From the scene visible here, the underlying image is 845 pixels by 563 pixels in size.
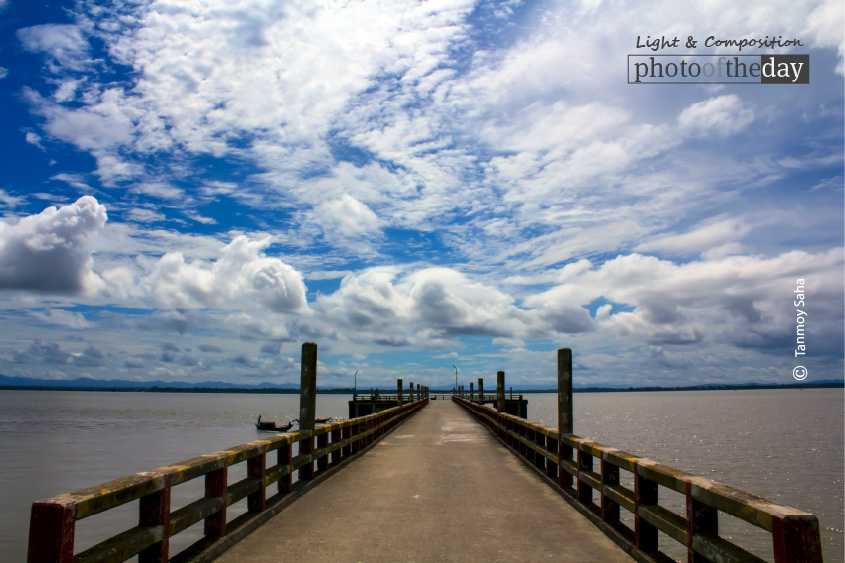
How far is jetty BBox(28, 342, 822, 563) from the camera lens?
4148mm

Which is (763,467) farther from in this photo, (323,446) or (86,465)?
(86,465)

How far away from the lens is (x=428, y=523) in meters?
7.73

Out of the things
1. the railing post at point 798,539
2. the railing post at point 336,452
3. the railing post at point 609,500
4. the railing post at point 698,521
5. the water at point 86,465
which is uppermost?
the railing post at point 798,539

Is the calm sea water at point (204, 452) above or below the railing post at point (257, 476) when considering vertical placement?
below

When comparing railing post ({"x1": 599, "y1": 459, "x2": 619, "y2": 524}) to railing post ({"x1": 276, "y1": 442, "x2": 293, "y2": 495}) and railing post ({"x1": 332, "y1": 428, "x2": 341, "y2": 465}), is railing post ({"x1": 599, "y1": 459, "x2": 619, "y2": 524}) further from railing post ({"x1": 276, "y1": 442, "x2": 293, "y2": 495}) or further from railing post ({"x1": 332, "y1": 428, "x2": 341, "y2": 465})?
railing post ({"x1": 332, "y1": 428, "x2": 341, "y2": 465})

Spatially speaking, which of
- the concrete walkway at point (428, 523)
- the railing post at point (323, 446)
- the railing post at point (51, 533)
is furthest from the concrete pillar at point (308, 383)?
the railing post at point (51, 533)

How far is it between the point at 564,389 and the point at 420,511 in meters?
3.48

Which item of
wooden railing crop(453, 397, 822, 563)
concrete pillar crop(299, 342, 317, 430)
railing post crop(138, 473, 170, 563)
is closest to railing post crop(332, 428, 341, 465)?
concrete pillar crop(299, 342, 317, 430)

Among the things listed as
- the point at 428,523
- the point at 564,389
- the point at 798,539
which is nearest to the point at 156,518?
the point at 428,523

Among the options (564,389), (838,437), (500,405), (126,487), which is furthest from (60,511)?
(838,437)

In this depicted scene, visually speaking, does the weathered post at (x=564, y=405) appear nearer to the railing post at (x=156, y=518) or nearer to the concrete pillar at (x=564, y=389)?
the concrete pillar at (x=564, y=389)

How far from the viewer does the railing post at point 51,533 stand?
3.72 m

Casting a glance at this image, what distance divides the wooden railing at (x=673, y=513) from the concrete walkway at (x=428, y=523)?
30 centimetres

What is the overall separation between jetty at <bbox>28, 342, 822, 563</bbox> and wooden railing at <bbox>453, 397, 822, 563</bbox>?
0.04 feet
